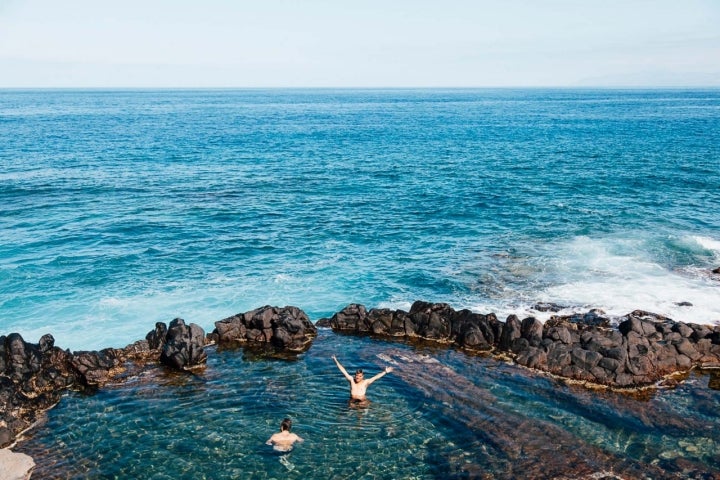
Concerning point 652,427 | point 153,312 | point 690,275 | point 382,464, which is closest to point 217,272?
point 153,312

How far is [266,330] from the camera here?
107ft

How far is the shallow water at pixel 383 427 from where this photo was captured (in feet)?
70.7

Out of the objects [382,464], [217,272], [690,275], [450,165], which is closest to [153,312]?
[217,272]

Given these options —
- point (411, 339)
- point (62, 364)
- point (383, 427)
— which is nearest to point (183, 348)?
point (62, 364)

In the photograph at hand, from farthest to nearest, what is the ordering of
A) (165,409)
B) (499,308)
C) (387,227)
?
(387,227), (499,308), (165,409)

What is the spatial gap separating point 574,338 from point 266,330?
16276mm

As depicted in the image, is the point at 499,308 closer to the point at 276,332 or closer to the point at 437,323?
the point at 437,323

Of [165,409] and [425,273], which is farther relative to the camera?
[425,273]

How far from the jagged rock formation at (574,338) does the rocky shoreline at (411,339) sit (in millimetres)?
51

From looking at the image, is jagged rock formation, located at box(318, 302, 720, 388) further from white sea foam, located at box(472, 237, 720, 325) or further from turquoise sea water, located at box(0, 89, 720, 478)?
white sea foam, located at box(472, 237, 720, 325)

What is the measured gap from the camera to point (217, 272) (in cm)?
4500

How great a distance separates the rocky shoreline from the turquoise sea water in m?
1.51

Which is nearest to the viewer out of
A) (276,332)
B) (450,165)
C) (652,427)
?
(652,427)

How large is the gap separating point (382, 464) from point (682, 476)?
1039cm
